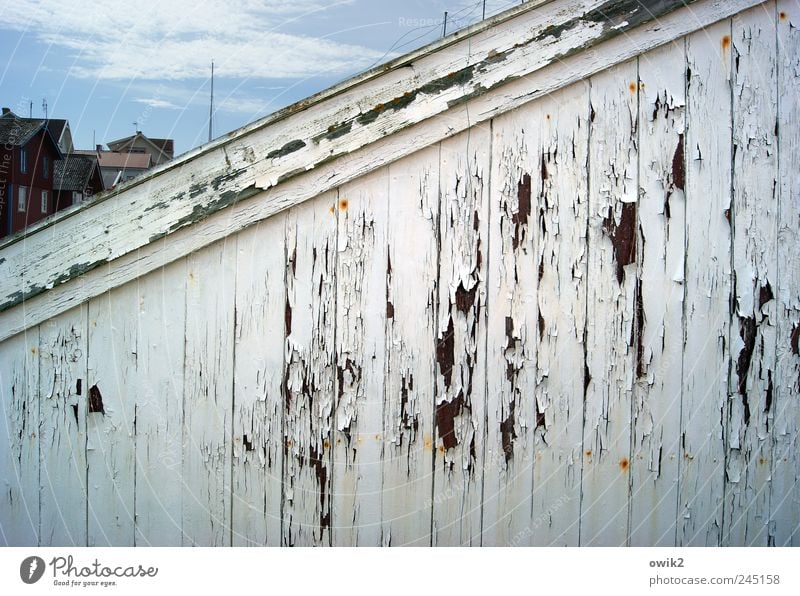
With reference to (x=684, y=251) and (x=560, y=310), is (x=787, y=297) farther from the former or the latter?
(x=560, y=310)

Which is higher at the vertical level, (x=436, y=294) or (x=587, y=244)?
(x=587, y=244)

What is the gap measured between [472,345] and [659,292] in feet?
1.31

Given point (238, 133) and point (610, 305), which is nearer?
point (238, 133)

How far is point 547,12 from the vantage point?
59.8 inches

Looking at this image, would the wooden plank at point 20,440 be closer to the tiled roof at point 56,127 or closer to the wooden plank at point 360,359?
the tiled roof at point 56,127

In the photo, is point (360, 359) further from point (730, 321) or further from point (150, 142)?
point (730, 321)

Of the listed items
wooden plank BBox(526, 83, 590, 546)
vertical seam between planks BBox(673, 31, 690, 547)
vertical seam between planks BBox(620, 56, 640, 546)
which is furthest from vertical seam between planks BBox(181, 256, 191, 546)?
vertical seam between planks BBox(673, 31, 690, 547)

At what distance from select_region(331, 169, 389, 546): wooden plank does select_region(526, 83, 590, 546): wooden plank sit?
0.31 meters

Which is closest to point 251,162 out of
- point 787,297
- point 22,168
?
point 22,168

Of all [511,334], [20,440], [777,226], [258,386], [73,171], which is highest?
[73,171]

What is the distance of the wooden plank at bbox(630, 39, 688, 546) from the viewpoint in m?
1.57

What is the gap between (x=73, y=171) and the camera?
5.10 ft
